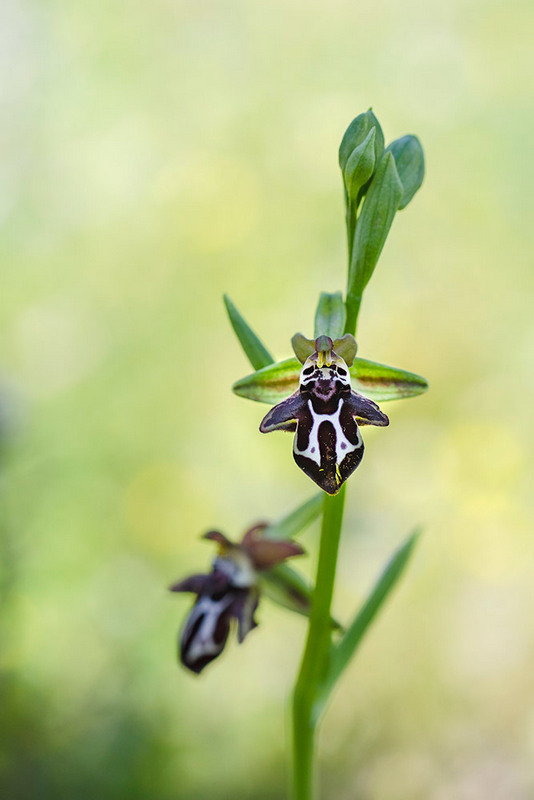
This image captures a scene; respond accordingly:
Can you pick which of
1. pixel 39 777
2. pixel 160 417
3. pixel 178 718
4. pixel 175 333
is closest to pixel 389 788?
pixel 178 718

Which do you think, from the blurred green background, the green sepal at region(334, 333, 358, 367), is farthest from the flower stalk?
the blurred green background

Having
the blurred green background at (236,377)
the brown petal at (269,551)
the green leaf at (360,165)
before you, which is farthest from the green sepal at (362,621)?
the blurred green background at (236,377)

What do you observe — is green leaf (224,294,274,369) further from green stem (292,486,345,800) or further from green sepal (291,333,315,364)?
green stem (292,486,345,800)

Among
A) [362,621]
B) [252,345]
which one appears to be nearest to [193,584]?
[362,621]

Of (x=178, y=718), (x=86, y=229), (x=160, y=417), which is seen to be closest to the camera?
(x=178, y=718)

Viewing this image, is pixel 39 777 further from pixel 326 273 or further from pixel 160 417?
pixel 326 273

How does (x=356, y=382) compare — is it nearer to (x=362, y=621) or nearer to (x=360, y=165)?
(x=360, y=165)
